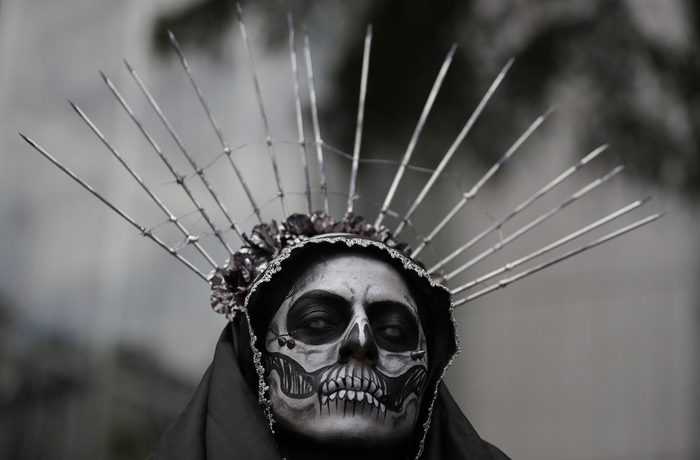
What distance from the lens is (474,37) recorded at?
24.5 ft

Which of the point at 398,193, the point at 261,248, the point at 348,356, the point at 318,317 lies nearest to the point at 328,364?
the point at 348,356

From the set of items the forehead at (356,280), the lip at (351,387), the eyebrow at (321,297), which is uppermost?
the forehead at (356,280)

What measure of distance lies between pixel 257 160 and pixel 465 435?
3.81 m

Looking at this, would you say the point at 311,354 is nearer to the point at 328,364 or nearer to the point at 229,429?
the point at 328,364

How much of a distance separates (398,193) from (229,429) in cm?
427

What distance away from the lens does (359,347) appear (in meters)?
3.05

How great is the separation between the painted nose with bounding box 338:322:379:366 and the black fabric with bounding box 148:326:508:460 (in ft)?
1.12

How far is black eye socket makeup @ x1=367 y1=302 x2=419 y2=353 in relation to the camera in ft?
10.6

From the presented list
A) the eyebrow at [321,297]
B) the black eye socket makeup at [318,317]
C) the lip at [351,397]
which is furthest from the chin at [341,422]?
the eyebrow at [321,297]

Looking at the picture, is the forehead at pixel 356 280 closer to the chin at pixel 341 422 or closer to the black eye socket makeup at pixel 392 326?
the black eye socket makeup at pixel 392 326

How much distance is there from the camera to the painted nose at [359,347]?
3.06 metres

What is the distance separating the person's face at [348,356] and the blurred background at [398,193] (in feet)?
11.3

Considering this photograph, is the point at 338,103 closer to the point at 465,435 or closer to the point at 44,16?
the point at 44,16

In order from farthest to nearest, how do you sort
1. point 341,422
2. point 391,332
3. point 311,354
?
point 391,332, point 311,354, point 341,422
